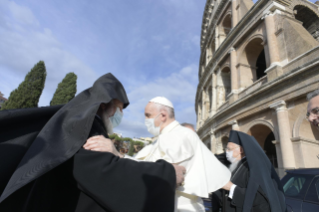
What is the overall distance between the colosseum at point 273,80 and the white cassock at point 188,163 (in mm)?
6634

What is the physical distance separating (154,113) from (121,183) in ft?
3.95

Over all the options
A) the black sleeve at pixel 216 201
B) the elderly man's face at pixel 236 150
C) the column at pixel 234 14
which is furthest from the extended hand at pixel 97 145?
the column at pixel 234 14

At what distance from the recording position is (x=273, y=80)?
27.5 feet

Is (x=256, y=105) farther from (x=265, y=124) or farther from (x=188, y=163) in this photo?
(x=188, y=163)

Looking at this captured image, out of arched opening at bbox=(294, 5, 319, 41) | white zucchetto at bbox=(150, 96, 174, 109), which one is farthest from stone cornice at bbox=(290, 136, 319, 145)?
arched opening at bbox=(294, 5, 319, 41)

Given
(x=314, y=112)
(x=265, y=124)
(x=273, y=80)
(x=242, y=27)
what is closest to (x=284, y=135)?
(x=265, y=124)

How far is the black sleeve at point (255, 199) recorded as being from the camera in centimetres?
258

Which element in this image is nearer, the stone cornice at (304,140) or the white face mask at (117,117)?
the white face mask at (117,117)

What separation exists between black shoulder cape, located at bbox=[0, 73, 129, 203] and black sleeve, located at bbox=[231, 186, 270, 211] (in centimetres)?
244

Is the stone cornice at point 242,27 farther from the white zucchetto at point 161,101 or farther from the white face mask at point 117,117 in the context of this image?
the white face mask at point 117,117

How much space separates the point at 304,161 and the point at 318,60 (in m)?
4.16

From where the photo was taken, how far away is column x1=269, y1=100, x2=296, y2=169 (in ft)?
24.8

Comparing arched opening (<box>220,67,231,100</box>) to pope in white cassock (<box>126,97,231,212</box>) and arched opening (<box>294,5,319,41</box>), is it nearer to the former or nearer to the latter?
arched opening (<box>294,5,319,41</box>)

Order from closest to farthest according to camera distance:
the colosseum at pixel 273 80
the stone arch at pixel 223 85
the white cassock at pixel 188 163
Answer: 1. the white cassock at pixel 188 163
2. the colosseum at pixel 273 80
3. the stone arch at pixel 223 85
